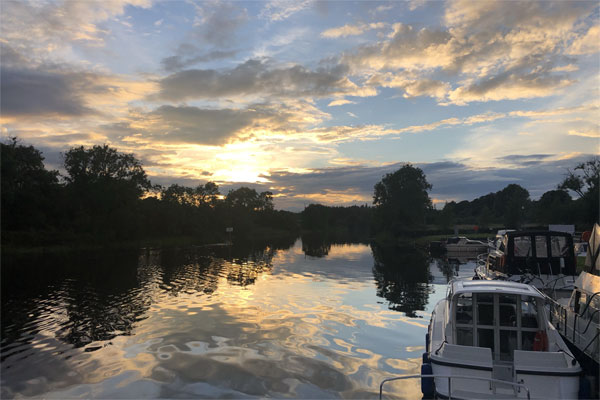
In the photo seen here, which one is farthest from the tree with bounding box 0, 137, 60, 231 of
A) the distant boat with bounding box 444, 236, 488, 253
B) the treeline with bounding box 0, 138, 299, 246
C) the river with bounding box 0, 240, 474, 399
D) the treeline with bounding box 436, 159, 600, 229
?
the treeline with bounding box 436, 159, 600, 229

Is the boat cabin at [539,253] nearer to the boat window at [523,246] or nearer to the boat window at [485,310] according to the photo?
the boat window at [523,246]

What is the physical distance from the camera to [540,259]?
23.3 metres

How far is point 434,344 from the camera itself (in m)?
12.0

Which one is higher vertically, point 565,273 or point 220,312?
point 565,273

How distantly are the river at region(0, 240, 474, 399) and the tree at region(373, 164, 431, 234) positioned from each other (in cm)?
8863

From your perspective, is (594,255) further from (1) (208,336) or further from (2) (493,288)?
(1) (208,336)

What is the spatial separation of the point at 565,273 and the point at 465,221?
14264 centimetres

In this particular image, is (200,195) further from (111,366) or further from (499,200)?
(499,200)

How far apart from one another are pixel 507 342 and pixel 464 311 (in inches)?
54.7

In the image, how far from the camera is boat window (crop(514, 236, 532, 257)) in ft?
78.1

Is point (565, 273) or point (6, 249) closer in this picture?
point (565, 273)

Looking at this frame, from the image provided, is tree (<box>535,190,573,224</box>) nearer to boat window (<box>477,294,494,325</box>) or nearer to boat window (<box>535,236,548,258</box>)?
boat window (<box>535,236,548,258</box>)

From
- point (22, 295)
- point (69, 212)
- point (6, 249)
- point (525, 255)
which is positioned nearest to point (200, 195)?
point (69, 212)

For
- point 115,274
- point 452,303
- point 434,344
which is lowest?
point 115,274
